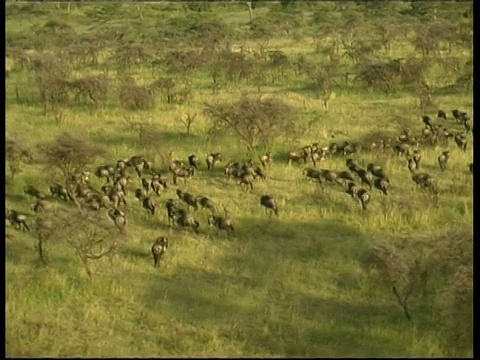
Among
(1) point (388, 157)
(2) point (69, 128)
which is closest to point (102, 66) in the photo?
(2) point (69, 128)

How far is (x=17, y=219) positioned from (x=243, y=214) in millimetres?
3007

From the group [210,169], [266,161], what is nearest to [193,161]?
[210,169]

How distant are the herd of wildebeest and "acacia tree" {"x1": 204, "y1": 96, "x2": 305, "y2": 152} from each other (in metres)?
0.74

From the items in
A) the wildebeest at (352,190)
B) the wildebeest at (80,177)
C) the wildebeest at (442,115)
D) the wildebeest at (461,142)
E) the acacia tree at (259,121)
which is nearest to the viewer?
the wildebeest at (352,190)

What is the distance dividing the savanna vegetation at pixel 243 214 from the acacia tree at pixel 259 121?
3 cm

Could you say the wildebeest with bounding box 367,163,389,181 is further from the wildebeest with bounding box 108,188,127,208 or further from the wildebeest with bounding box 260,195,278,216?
the wildebeest with bounding box 108,188,127,208

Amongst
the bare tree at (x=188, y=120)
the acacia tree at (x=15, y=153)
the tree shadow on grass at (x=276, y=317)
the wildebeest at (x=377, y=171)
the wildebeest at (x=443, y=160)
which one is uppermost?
the acacia tree at (x=15, y=153)

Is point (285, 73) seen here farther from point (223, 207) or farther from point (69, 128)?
point (223, 207)

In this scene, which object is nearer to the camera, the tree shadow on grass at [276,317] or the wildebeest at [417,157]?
the tree shadow on grass at [276,317]

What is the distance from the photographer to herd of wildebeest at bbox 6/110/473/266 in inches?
360

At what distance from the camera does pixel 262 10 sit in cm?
4519

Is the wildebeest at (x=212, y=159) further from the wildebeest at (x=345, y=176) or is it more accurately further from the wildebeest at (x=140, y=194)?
the wildebeest at (x=345, y=176)

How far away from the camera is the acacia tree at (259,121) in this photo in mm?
Answer: 12828

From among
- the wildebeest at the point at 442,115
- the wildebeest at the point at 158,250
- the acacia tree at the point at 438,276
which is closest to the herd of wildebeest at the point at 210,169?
the wildebeest at the point at 158,250
